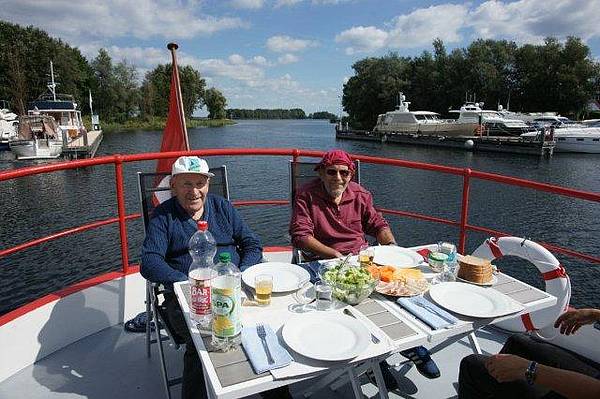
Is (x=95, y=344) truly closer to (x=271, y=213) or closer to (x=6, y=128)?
(x=271, y=213)

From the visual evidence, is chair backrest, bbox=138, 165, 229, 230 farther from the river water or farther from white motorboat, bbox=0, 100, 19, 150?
white motorboat, bbox=0, 100, 19, 150

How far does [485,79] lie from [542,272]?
57853mm

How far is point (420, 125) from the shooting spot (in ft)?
146

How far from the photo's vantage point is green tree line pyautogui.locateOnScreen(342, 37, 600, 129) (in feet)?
160

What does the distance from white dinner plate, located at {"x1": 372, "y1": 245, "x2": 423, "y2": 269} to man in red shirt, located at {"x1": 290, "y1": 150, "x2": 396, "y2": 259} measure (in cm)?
42

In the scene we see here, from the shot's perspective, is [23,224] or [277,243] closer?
[277,243]

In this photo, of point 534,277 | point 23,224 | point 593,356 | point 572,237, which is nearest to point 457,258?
point 593,356

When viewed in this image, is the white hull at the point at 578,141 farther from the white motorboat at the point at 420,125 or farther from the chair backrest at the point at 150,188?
the chair backrest at the point at 150,188

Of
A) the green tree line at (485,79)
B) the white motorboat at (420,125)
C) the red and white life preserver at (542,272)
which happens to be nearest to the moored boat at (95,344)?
the red and white life preserver at (542,272)

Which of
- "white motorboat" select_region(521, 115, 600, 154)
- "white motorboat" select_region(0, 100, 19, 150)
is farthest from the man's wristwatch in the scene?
"white motorboat" select_region(0, 100, 19, 150)

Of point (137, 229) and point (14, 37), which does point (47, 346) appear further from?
point (14, 37)

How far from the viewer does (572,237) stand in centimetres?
1370

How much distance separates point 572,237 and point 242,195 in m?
12.7

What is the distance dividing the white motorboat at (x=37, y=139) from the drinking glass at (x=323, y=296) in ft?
102
